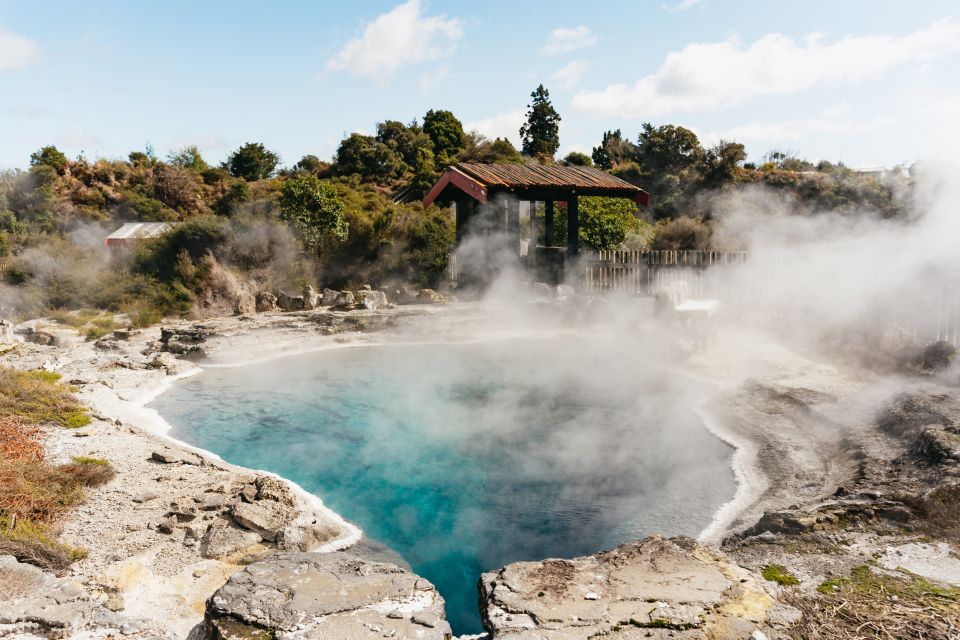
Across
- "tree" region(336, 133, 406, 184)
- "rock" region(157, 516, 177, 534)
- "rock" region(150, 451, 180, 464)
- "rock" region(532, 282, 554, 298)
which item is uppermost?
"tree" region(336, 133, 406, 184)

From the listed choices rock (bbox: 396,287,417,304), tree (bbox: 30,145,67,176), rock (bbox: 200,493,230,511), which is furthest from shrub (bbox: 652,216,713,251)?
tree (bbox: 30,145,67,176)

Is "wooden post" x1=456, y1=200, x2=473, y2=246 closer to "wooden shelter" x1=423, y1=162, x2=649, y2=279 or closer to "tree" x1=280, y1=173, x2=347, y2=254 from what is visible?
"wooden shelter" x1=423, y1=162, x2=649, y2=279

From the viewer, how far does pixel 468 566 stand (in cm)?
517

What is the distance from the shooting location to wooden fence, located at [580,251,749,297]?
44.6ft

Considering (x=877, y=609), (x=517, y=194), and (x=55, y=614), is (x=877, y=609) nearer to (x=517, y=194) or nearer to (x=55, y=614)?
(x=55, y=614)

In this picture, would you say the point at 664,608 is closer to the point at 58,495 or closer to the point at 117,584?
the point at 117,584

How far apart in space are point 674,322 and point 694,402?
10.5ft

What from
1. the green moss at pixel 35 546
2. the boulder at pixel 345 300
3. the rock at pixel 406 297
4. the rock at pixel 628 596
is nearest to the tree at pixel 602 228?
the rock at pixel 406 297

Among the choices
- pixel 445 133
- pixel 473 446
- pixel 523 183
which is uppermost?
pixel 445 133

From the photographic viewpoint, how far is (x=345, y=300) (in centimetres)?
1457

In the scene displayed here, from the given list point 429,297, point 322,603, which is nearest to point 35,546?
point 322,603

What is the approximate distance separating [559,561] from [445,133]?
32.4 meters

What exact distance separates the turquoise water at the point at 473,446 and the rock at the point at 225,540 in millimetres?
987

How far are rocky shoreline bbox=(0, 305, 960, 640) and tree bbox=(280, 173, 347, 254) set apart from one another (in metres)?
9.13
